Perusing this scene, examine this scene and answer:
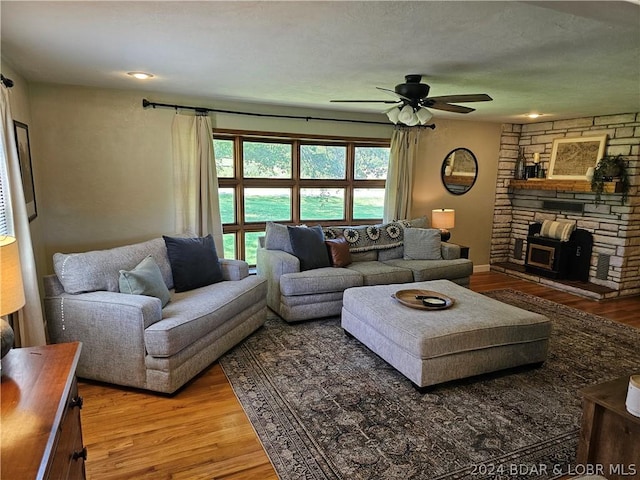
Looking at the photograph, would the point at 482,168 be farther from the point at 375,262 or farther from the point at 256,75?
the point at 256,75

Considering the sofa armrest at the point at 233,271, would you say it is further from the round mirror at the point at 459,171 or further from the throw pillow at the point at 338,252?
the round mirror at the point at 459,171

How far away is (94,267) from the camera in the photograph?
2.93 m

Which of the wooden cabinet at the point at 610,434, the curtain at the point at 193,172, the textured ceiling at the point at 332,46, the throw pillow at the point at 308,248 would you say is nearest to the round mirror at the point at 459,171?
the textured ceiling at the point at 332,46

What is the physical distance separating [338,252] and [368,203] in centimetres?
153

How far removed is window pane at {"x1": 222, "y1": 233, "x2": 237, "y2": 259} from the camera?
4.93 m

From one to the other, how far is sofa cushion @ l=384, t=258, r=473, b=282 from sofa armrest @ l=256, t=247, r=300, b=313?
128cm

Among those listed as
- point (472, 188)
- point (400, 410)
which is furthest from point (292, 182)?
point (400, 410)

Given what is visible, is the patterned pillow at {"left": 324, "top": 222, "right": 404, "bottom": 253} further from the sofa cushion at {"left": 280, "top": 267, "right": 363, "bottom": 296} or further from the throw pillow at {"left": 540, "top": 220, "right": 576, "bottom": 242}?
the throw pillow at {"left": 540, "top": 220, "right": 576, "bottom": 242}

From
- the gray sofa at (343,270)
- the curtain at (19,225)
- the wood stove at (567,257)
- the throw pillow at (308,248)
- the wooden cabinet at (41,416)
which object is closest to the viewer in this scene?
the wooden cabinet at (41,416)

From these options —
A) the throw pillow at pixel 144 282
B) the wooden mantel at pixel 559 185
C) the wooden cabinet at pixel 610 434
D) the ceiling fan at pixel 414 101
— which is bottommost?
the wooden cabinet at pixel 610 434

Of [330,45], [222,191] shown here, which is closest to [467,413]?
[330,45]

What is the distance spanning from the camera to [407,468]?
6.73ft

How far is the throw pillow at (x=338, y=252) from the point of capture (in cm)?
446

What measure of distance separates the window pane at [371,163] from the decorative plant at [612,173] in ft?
8.71
